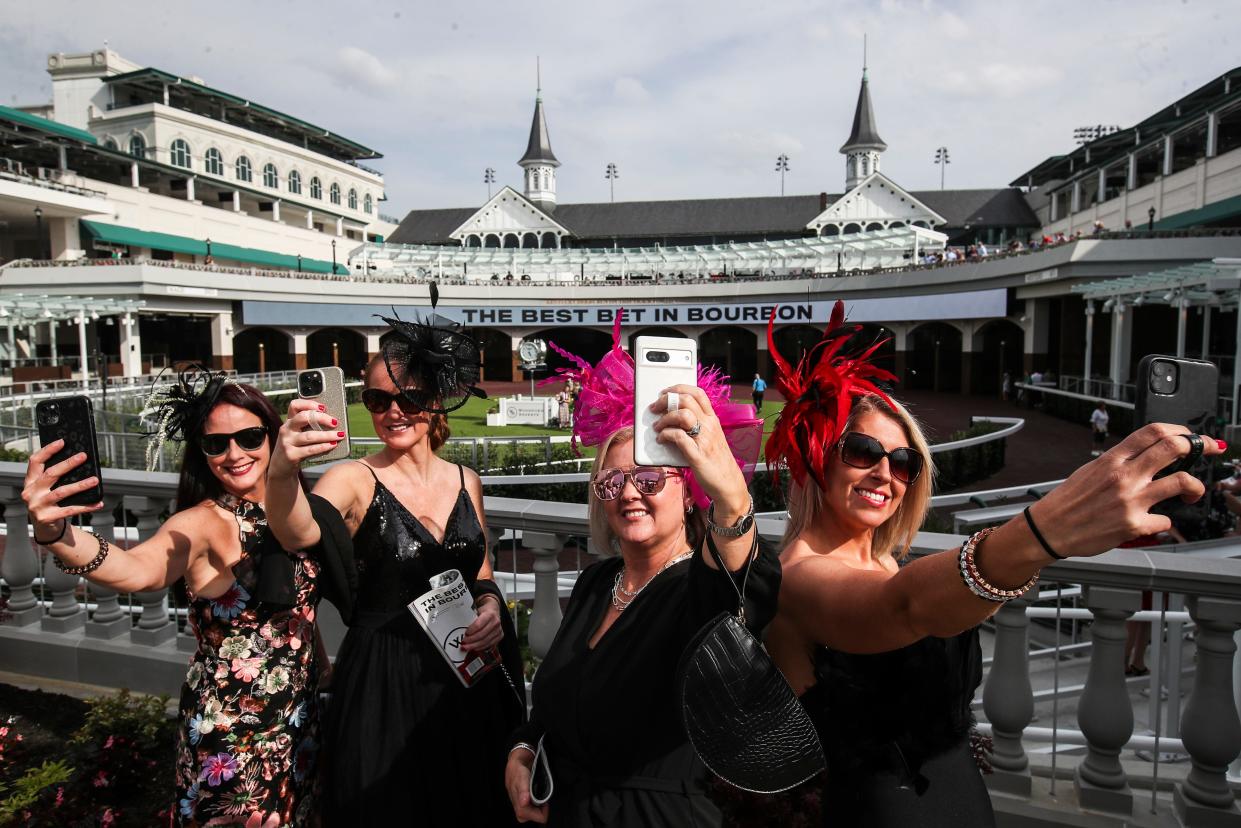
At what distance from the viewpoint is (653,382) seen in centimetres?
145

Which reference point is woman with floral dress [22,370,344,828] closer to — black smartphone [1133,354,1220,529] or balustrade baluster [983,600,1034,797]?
black smartphone [1133,354,1220,529]

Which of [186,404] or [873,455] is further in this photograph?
[186,404]

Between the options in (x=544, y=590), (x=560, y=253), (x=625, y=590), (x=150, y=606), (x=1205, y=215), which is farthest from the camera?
(x=560, y=253)

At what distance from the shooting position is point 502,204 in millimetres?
61469

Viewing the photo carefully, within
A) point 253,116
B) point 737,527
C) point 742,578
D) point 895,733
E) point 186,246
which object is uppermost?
point 253,116

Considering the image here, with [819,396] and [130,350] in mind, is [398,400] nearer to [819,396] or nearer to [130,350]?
[819,396]

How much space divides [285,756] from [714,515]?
1792mm

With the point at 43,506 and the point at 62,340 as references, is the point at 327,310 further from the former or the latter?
the point at 43,506

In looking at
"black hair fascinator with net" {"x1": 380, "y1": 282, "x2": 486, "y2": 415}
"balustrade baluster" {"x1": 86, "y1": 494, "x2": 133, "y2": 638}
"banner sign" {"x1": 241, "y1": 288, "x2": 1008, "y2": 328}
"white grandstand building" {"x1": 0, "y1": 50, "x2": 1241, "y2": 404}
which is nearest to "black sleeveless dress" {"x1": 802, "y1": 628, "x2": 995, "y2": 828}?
"black hair fascinator with net" {"x1": 380, "y1": 282, "x2": 486, "y2": 415}

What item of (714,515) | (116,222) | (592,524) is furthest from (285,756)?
(116,222)

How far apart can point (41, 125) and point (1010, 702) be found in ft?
164

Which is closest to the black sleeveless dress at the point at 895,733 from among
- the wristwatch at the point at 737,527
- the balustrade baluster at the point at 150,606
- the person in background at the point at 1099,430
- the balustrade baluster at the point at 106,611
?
the wristwatch at the point at 737,527

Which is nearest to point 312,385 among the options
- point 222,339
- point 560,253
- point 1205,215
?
point 1205,215

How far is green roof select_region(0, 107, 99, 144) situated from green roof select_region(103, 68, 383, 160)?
1130 centimetres
